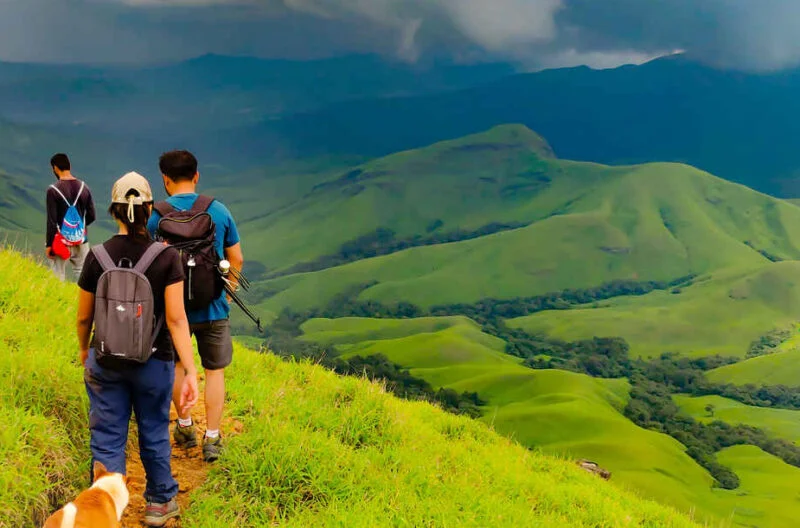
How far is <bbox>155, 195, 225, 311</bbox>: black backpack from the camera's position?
521cm

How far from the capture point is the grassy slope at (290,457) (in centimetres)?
517

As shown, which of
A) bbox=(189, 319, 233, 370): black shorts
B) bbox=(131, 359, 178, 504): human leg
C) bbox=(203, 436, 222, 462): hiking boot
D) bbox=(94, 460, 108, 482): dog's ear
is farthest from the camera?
bbox=(203, 436, 222, 462): hiking boot

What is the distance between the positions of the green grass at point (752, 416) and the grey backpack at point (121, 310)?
178876mm

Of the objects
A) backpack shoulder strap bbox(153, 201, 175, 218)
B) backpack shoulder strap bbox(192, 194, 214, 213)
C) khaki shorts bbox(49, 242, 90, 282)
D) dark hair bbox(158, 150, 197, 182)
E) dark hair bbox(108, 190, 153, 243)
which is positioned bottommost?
khaki shorts bbox(49, 242, 90, 282)

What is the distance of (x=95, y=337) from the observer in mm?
4293

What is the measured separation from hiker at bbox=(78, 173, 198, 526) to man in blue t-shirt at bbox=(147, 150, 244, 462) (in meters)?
0.95

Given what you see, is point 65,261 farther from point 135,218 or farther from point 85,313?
point 135,218

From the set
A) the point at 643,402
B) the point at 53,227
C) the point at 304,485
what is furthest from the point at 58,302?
the point at 643,402

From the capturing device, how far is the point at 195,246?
527cm

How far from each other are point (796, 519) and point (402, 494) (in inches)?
4978

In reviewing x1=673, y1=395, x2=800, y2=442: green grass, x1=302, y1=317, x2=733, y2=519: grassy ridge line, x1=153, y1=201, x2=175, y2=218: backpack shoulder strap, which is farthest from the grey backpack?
x1=673, y1=395, x2=800, y2=442: green grass

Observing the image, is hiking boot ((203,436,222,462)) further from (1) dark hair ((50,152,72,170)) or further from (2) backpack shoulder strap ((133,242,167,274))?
(1) dark hair ((50,152,72,170))

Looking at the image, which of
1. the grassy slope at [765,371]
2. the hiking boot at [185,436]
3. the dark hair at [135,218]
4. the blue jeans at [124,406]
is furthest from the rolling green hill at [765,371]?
the dark hair at [135,218]

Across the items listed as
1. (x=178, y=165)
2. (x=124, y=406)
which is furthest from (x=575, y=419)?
(x=124, y=406)
